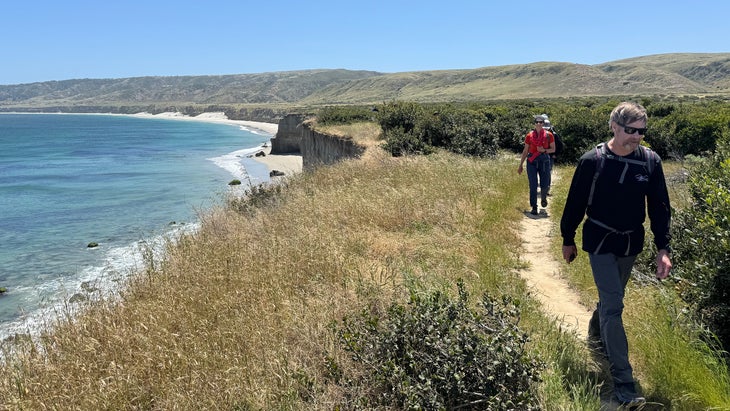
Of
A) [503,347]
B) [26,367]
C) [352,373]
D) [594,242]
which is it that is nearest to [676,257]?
[594,242]

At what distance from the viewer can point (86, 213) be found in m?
23.3

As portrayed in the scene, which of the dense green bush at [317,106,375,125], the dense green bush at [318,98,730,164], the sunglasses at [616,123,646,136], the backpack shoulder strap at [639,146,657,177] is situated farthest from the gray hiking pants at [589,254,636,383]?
the dense green bush at [317,106,375,125]

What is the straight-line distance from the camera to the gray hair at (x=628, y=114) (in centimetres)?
338

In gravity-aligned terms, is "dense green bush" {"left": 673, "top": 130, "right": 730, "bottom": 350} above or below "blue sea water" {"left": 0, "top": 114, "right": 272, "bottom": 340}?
above

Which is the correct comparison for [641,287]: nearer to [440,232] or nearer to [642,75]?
[440,232]

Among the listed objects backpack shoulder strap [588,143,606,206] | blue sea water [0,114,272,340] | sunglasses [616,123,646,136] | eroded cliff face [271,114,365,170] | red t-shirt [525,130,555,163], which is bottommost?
blue sea water [0,114,272,340]

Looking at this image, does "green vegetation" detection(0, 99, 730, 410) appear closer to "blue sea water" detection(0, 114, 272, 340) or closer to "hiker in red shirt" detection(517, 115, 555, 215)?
"blue sea water" detection(0, 114, 272, 340)

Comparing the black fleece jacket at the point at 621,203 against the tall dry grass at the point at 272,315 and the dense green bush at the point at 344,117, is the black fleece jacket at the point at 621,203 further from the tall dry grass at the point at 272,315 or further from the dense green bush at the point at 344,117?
the dense green bush at the point at 344,117

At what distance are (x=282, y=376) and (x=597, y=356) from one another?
2523 mm

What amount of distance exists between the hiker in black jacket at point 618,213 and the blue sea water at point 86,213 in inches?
213

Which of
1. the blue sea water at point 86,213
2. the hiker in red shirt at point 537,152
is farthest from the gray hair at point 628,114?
the hiker in red shirt at point 537,152

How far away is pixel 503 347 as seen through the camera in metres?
3.22

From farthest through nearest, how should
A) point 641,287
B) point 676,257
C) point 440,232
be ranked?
point 440,232, point 641,287, point 676,257

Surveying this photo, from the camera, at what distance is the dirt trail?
5071mm
